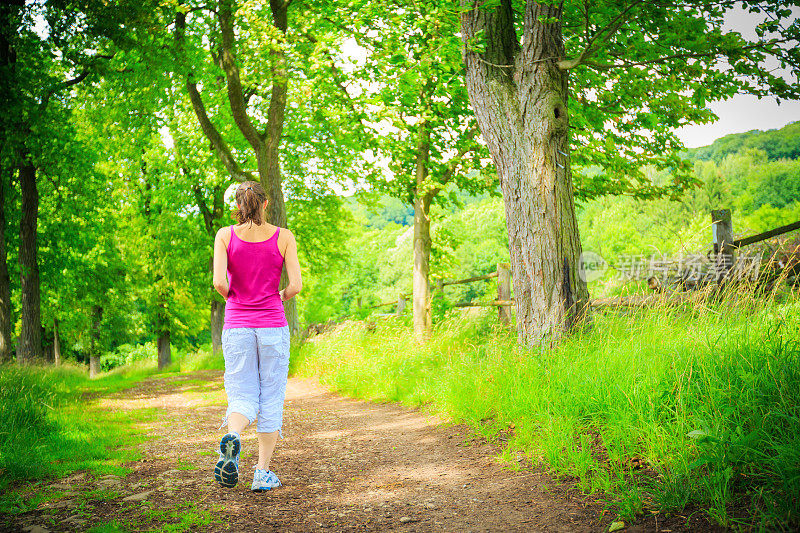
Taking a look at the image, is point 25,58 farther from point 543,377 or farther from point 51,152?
point 543,377

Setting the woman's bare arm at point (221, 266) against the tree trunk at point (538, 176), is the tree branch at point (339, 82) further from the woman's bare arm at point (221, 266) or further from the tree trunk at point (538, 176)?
the woman's bare arm at point (221, 266)

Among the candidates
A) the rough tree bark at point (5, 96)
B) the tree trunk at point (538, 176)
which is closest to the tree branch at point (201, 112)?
the rough tree bark at point (5, 96)

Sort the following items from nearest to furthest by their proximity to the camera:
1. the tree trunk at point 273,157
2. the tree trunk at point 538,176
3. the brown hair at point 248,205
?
the brown hair at point 248,205 < the tree trunk at point 538,176 < the tree trunk at point 273,157

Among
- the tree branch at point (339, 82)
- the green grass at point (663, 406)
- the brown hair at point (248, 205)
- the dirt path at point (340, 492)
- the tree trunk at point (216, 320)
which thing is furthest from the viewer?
the tree trunk at point (216, 320)

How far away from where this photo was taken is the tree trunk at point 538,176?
252 inches

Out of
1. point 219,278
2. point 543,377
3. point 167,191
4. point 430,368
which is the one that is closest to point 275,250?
point 219,278

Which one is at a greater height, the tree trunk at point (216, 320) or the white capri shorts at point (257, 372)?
the white capri shorts at point (257, 372)

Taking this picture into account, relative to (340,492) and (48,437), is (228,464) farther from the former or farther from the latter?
(48,437)

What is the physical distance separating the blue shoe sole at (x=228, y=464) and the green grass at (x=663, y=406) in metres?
2.15

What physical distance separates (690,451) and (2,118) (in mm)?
13013

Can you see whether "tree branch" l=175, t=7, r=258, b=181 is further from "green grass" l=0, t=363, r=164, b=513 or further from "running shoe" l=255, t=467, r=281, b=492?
"running shoe" l=255, t=467, r=281, b=492

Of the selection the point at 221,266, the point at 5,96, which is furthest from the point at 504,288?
the point at 5,96

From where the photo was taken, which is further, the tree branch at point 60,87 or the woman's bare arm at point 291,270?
the tree branch at point 60,87

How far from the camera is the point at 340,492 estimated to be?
4156mm
